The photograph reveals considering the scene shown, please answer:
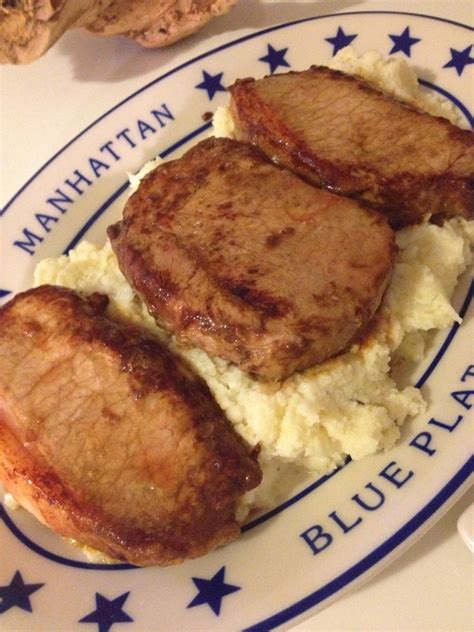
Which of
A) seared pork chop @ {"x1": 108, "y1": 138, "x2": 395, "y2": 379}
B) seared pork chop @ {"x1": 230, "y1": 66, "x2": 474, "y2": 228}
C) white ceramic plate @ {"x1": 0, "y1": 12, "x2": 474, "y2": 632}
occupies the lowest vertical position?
white ceramic plate @ {"x1": 0, "y1": 12, "x2": 474, "y2": 632}

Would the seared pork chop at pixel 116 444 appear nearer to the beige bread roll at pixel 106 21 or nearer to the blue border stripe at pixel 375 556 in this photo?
the blue border stripe at pixel 375 556

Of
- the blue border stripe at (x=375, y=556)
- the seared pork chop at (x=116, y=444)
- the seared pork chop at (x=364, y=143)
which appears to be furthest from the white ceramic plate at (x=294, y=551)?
the seared pork chop at (x=364, y=143)

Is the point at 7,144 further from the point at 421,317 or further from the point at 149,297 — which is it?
the point at 421,317

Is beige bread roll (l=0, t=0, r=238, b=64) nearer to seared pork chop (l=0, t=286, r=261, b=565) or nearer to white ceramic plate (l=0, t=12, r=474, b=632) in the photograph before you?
white ceramic plate (l=0, t=12, r=474, b=632)

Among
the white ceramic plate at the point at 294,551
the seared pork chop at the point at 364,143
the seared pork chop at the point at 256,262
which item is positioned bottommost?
the white ceramic plate at the point at 294,551

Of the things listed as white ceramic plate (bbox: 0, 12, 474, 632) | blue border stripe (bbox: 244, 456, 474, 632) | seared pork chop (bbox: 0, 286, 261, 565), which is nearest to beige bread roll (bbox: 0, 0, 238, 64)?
white ceramic plate (bbox: 0, 12, 474, 632)
